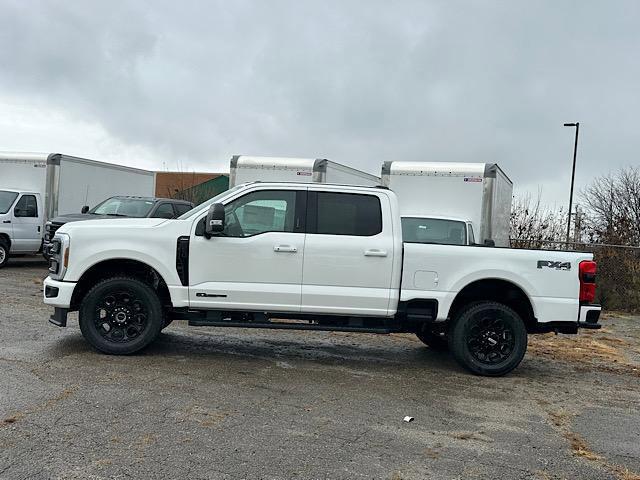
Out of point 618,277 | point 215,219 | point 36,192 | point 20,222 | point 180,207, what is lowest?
point 618,277

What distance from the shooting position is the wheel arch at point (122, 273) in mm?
7012

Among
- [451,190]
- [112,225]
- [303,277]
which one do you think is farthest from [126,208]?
[303,277]

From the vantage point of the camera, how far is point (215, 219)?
6633 millimetres

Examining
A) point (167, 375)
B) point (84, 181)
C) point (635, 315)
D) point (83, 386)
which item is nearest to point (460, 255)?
point (167, 375)

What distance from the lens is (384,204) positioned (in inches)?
281

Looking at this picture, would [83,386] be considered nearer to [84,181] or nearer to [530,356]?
[530,356]

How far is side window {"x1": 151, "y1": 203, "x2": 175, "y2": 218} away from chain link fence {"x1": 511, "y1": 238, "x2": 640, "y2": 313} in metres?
8.66

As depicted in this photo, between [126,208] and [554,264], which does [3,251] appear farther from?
[554,264]

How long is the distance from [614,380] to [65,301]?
636 cm

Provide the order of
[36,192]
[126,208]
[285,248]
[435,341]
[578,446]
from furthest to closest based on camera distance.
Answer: [36,192] → [126,208] → [435,341] → [285,248] → [578,446]

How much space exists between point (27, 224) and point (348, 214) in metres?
11.8

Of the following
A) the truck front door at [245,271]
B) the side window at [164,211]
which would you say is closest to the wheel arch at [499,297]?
the truck front door at [245,271]

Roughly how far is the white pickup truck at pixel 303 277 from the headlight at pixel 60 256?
0.01 metres

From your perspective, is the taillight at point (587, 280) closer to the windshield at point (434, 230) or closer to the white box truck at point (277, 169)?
the windshield at point (434, 230)
